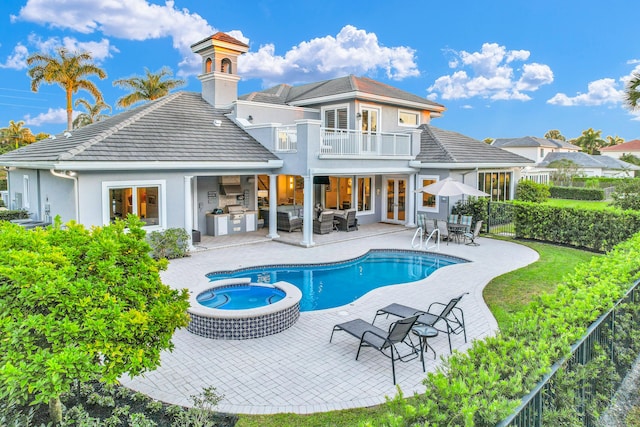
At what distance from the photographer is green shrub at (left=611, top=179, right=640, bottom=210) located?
1898 centimetres

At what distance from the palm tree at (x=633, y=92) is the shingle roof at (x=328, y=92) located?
378 inches

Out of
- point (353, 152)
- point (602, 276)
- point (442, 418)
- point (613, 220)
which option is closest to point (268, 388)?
point (442, 418)

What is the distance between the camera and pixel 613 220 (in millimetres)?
16062

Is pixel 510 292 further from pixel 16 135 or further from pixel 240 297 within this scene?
pixel 16 135

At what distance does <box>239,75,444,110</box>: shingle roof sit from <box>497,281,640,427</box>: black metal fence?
1666cm

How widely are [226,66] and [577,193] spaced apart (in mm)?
35040

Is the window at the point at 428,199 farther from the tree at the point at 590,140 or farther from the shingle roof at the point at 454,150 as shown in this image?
the tree at the point at 590,140

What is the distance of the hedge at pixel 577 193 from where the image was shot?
38750mm

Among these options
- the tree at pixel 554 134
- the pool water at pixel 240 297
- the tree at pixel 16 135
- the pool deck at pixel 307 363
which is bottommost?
the pool deck at pixel 307 363

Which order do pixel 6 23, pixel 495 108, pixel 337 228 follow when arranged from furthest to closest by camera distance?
pixel 495 108
pixel 6 23
pixel 337 228

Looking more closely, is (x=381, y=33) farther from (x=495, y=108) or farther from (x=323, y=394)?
(x=323, y=394)

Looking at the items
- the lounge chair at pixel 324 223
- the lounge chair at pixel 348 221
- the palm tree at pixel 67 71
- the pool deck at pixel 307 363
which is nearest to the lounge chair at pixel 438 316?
the pool deck at pixel 307 363

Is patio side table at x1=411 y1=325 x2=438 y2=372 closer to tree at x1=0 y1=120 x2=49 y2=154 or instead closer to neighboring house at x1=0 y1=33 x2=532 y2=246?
neighboring house at x1=0 y1=33 x2=532 y2=246

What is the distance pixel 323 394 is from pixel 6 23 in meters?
40.9
